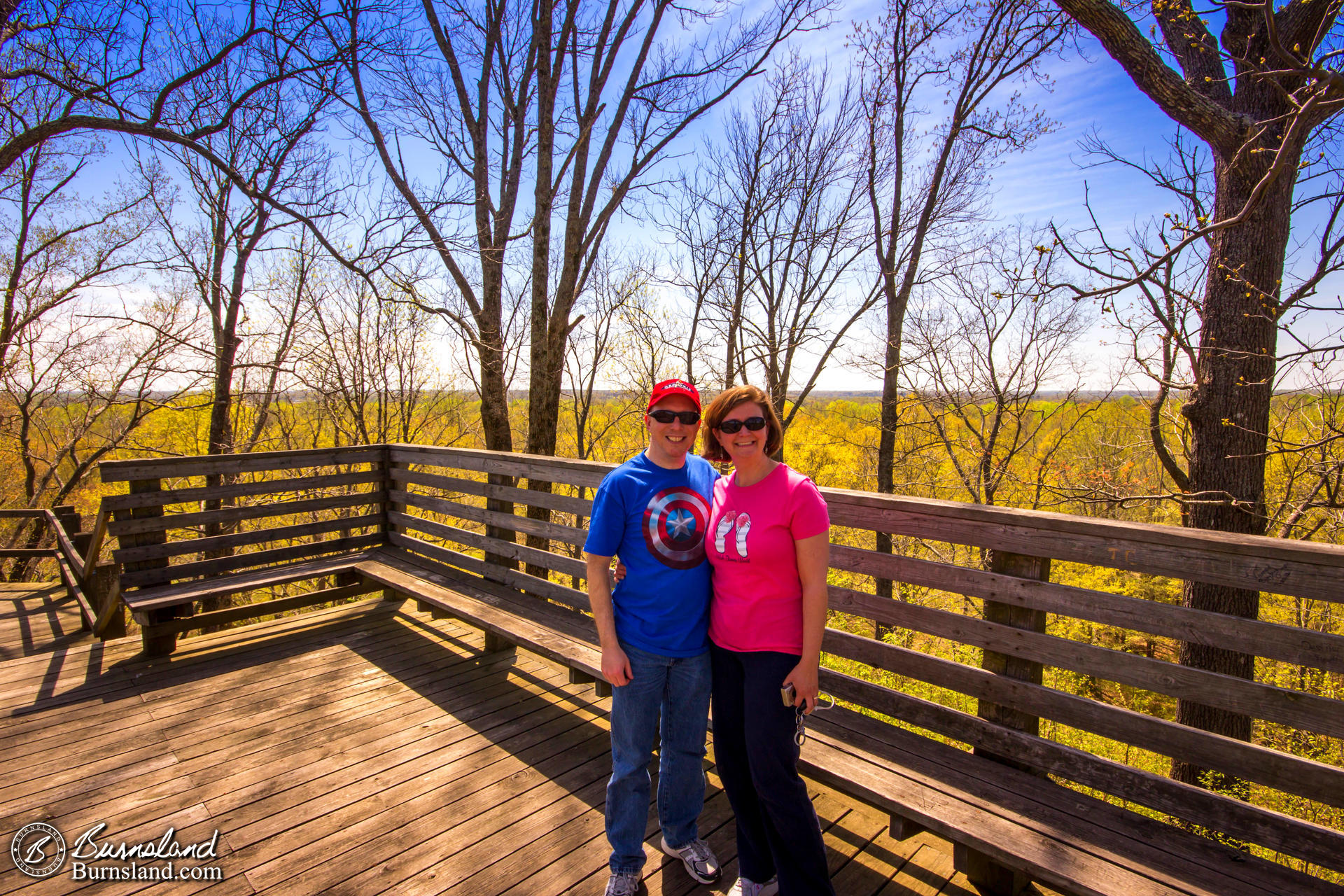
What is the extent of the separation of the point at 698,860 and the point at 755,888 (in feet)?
0.83

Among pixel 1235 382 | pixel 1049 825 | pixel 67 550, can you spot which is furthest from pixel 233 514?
pixel 1235 382

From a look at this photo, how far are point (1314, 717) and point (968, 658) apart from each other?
12.4m

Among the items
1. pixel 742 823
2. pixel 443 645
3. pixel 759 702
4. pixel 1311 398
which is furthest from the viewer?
pixel 1311 398

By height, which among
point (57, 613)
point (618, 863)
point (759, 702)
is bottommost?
point (57, 613)

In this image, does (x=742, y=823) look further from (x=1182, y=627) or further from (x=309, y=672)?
(x=309, y=672)

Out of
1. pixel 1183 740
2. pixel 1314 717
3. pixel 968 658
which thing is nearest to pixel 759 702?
pixel 1183 740

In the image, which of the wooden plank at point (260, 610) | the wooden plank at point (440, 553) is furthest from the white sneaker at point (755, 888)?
the wooden plank at point (260, 610)

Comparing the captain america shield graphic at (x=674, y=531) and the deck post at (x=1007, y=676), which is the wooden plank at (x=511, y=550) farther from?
the deck post at (x=1007, y=676)

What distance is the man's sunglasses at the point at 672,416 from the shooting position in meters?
2.09

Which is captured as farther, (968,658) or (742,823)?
(968,658)

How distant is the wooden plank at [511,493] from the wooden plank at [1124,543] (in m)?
1.56

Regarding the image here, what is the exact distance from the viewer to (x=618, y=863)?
2.11 metres
